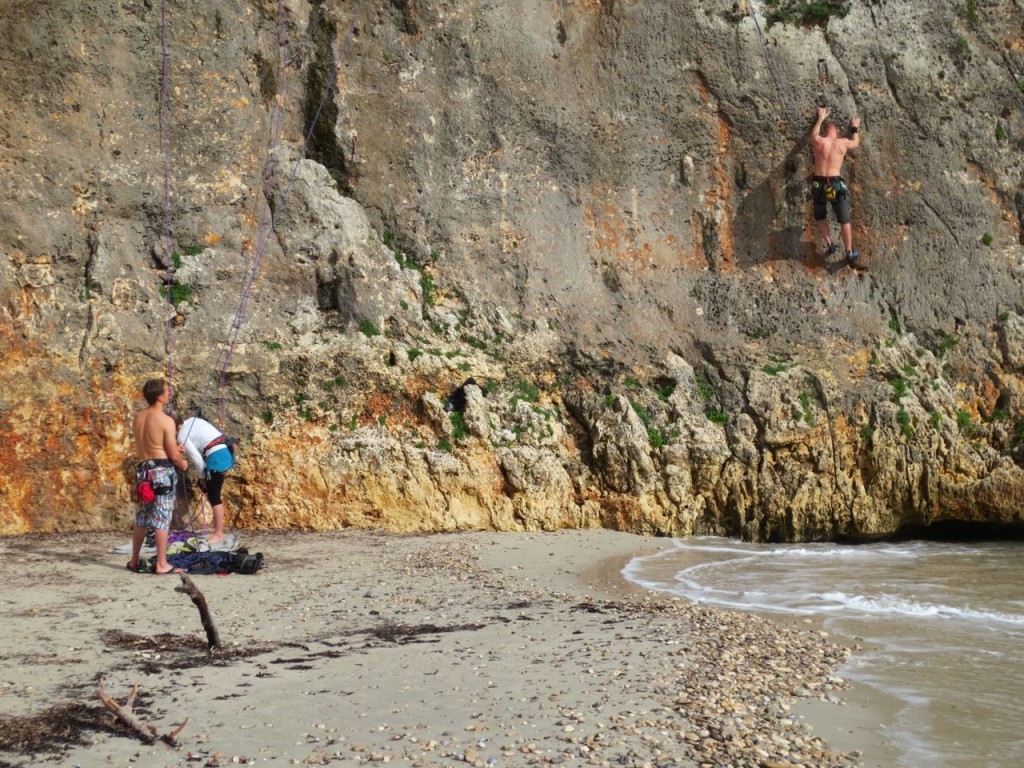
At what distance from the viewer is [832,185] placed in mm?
11672

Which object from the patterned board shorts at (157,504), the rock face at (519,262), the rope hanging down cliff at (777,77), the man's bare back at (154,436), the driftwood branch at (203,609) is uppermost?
the rope hanging down cliff at (777,77)

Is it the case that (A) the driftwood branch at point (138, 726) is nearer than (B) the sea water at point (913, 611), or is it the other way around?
(A) the driftwood branch at point (138, 726)

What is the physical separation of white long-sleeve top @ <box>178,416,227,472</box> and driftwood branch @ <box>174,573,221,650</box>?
11.1 feet

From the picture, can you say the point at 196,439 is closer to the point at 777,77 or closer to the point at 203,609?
the point at 203,609

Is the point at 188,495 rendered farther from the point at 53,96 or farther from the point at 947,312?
the point at 947,312

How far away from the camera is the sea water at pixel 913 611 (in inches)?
184

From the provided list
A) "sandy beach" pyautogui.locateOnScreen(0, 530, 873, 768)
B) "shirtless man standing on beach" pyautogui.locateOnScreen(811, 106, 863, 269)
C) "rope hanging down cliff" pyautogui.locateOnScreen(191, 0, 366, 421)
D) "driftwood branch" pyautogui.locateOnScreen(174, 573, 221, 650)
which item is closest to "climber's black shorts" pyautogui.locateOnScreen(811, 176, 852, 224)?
"shirtless man standing on beach" pyautogui.locateOnScreen(811, 106, 863, 269)

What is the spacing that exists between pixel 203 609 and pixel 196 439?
12.2 feet

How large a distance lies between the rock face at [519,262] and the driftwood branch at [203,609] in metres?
4.12

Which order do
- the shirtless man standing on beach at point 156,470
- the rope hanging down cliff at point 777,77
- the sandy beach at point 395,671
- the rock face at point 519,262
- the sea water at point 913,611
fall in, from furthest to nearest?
the rope hanging down cliff at point 777,77, the rock face at point 519,262, the shirtless man standing on beach at point 156,470, the sea water at point 913,611, the sandy beach at point 395,671

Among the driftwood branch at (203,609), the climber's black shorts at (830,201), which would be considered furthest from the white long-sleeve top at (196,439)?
the climber's black shorts at (830,201)

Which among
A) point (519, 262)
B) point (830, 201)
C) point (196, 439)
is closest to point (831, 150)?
point (830, 201)

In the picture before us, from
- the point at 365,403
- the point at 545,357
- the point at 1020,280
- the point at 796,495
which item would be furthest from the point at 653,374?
the point at 1020,280

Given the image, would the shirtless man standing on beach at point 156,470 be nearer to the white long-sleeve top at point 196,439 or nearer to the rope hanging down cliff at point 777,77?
the white long-sleeve top at point 196,439
